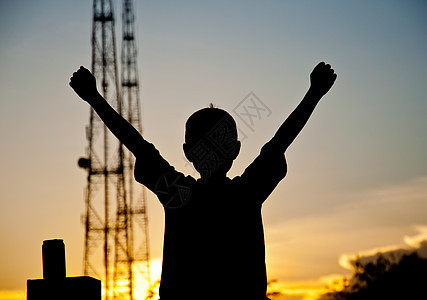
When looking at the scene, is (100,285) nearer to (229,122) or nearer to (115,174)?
(229,122)

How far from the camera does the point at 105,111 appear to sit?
3840 millimetres

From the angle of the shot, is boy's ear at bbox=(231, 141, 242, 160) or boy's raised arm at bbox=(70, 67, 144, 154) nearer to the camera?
boy's raised arm at bbox=(70, 67, 144, 154)

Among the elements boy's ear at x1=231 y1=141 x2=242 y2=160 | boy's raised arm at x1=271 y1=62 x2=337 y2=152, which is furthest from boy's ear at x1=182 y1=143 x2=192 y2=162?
boy's raised arm at x1=271 y1=62 x2=337 y2=152

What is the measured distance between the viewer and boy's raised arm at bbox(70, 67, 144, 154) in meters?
3.81

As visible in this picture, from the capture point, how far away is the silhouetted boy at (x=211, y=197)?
380cm

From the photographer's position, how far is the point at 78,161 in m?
36.2

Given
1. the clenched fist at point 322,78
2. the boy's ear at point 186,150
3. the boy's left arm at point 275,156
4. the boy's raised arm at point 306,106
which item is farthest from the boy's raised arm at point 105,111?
the clenched fist at point 322,78

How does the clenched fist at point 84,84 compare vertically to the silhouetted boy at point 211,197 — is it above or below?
above

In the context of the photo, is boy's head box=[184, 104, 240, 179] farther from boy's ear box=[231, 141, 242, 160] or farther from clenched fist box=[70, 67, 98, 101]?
clenched fist box=[70, 67, 98, 101]

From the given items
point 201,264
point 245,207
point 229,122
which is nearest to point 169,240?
point 201,264

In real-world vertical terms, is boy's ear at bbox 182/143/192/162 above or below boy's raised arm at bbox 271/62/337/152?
below

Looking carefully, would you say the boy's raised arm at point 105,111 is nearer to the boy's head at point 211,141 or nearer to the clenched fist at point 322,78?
the boy's head at point 211,141

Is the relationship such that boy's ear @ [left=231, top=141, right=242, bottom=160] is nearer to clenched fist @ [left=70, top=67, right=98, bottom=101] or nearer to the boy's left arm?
the boy's left arm

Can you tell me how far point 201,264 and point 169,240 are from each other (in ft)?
0.76
